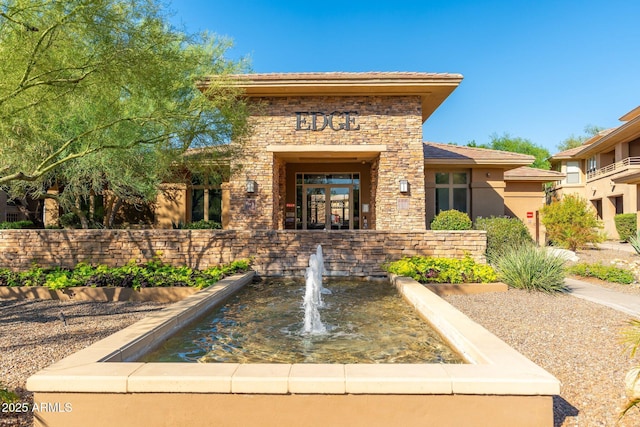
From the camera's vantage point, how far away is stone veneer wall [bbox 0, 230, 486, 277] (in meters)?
10.4

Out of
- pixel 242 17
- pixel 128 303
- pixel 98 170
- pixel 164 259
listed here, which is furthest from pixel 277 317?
pixel 242 17

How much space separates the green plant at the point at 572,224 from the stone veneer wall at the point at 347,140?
5843mm

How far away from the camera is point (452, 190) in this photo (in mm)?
17188

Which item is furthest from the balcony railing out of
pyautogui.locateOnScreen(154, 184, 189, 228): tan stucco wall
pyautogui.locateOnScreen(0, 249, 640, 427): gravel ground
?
pyautogui.locateOnScreen(154, 184, 189, 228): tan stucco wall

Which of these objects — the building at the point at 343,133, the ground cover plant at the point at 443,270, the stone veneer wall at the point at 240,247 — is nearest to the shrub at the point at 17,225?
the stone veneer wall at the point at 240,247

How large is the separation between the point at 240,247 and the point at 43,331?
5509mm

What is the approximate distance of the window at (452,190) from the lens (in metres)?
17.2

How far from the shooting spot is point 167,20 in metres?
6.38

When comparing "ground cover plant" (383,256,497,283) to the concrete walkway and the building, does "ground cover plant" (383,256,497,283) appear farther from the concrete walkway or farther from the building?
the building

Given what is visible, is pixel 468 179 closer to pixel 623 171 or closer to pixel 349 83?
pixel 349 83

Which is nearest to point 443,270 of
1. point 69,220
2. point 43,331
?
point 43,331

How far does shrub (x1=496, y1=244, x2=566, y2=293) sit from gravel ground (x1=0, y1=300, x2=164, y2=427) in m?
7.50

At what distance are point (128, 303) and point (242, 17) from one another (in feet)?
35.3

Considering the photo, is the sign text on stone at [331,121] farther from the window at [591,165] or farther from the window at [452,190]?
the window at [591,165]
